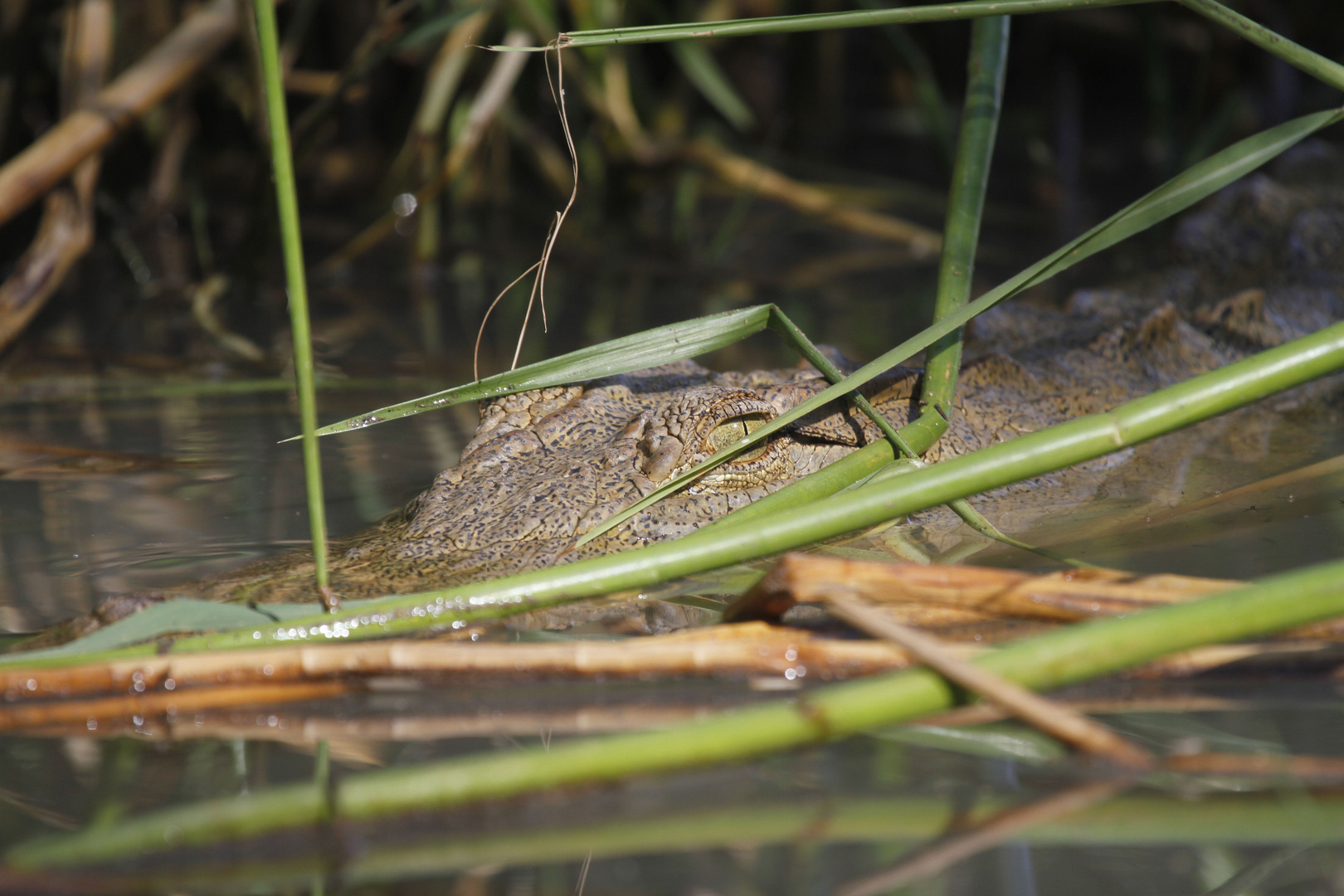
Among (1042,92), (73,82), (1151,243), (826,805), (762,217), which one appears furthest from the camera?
(1042,92)

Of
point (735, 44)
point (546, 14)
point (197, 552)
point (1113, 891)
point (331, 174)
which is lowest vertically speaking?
point (1113, 891)

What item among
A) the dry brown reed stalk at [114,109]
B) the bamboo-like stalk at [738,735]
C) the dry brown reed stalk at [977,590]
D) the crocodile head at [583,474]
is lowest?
the bamboo-like stalk at [738,735]

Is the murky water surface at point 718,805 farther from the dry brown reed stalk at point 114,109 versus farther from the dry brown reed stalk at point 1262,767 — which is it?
the dry brown reed stalk at point 114,109

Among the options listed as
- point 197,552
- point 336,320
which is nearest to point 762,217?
point 336,320

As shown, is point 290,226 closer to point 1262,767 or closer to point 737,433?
point 737,433

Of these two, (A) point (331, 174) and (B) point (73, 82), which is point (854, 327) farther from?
(A) point (331, 174)

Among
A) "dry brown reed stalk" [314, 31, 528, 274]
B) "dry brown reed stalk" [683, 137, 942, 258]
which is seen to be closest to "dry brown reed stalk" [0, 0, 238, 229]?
"dry brown reed stalk" [314, 31, 528, 274]

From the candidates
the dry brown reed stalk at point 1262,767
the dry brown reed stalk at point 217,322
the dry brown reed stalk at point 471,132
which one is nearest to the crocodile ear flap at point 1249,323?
the dry brown reed stalk at point 1262,767

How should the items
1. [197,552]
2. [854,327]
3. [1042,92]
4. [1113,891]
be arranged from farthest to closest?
[1042,92] → [854,327] → [197,552] → [1113,891]
